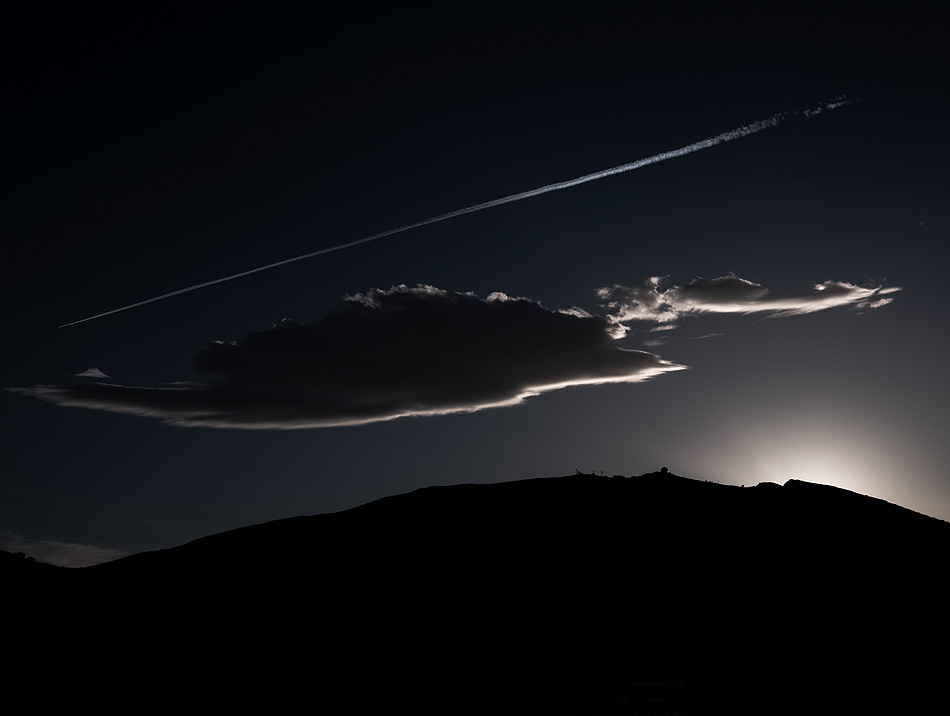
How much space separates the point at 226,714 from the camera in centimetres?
8125

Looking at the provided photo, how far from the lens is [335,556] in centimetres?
14362

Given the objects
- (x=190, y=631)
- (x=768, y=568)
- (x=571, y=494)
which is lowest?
(x=190, y=631)

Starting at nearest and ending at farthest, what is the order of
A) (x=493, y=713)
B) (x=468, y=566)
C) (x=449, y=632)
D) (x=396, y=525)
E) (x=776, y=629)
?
(x=493, y=713), (x=776, y=629), (x=449, y=632), (x=468, y=566), (x=396, y=525)

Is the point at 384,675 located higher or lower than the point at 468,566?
lower

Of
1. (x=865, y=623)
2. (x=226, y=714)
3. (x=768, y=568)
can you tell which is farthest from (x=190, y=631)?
(x=865, y=623)

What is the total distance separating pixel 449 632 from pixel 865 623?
5709 centimetres

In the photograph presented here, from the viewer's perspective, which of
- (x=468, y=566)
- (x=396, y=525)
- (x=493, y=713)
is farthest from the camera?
(x=396, y=525)

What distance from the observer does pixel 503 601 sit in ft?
436

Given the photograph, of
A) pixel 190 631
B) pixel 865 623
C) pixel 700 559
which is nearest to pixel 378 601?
pixel 190 631

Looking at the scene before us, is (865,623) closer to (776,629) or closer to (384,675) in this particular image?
(776,629)

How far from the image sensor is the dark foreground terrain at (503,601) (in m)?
106

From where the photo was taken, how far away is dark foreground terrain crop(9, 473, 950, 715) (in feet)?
347

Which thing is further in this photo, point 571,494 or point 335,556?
point 571,494

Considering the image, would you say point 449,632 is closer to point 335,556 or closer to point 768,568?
point 335,556
